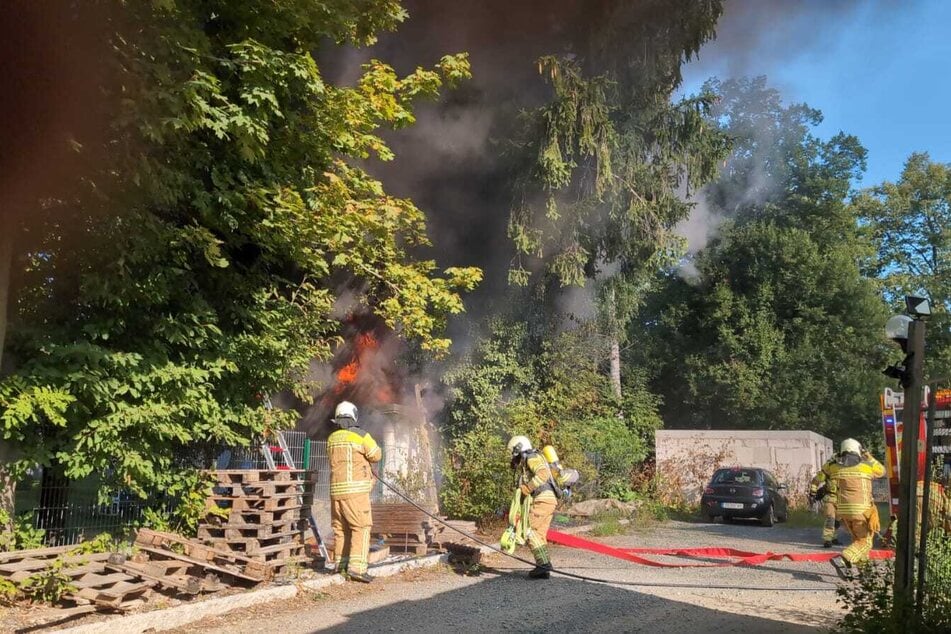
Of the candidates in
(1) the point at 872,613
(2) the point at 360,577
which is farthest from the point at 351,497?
(1) the point at 872,613

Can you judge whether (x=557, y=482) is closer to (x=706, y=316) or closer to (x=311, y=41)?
(x=311, y=41)

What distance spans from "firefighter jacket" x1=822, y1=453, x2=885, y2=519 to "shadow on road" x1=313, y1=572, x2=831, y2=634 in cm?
209

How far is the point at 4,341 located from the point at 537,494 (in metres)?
5.15

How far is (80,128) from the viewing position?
563cm

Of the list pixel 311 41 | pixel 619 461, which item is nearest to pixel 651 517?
pixel 619 461

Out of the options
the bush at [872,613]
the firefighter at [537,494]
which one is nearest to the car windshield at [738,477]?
the firefighter at [537,494]

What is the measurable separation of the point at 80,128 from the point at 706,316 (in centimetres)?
2751

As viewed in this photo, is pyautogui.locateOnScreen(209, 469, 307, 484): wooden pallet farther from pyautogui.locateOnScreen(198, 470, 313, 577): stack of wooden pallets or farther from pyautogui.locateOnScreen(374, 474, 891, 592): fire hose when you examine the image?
pyautogui.locateOnScreen(374, 474, 891, 592): fire hose

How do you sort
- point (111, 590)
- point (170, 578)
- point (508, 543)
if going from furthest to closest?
point (508, 543), point (170, 578), point (111, 590)

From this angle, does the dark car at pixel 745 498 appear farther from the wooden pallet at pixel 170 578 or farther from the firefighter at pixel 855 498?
the wooden pallet at pixel 170 578

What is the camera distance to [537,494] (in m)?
8.20

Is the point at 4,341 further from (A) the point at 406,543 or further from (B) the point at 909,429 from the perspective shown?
(B) the point at 909,429

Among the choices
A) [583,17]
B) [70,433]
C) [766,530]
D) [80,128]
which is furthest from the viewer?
[766,530]

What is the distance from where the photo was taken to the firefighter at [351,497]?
7.26 metres
